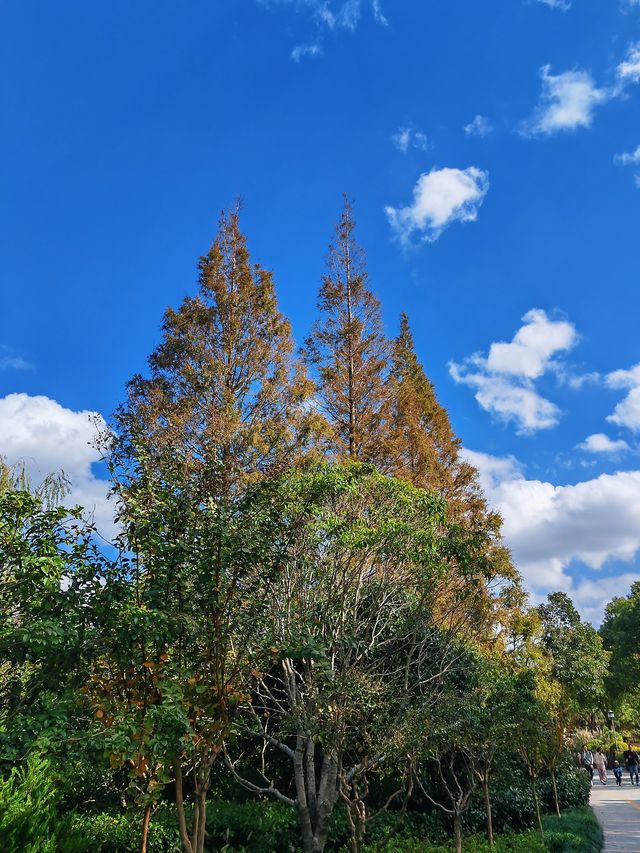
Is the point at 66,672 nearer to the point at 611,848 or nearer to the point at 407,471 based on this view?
the point at 611,848

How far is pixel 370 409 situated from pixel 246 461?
5594 millimetres

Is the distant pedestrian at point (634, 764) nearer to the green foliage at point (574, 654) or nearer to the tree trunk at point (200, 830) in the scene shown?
the green foliage at point (574, 654)

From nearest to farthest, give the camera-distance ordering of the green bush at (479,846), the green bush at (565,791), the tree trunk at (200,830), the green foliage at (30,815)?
the green foliage at (30,815) → the tree trunk at (200,830) → the green bush at (479,846) → the green bush at (565,791)

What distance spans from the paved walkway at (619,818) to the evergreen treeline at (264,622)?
1146 mm

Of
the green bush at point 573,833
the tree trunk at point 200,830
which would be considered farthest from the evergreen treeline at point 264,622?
the green bush at point 573,833

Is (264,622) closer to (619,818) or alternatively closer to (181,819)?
(181,819)

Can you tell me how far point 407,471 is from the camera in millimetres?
15398

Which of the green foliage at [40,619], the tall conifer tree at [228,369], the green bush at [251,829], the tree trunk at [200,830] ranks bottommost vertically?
the green bush at [251,829]

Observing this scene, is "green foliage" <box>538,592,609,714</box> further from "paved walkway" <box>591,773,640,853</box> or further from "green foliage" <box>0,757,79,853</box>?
"green foliage" <box>0,757,79,853</box>

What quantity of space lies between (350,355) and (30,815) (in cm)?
1332

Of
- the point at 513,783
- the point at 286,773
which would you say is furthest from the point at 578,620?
the point at 286,773

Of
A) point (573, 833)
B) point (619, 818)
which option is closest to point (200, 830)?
point (573, 833)

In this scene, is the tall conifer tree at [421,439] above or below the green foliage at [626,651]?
above

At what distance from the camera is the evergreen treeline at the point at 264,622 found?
4.17 metres
